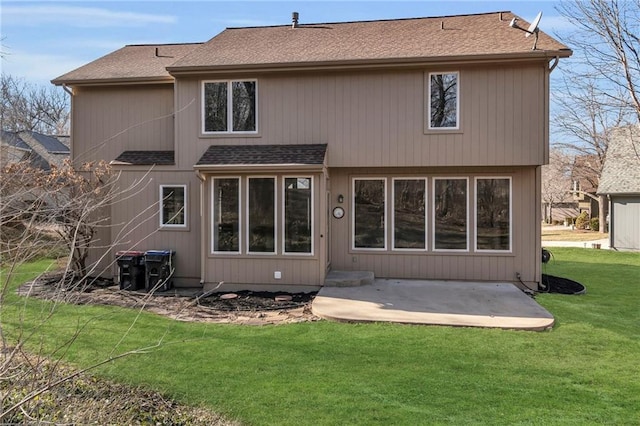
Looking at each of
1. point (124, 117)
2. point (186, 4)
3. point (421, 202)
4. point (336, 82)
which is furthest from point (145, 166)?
Answer: point (421, 202)

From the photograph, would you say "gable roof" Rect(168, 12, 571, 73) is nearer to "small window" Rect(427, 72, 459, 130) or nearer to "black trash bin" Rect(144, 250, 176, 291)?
"small window" Rect(427, 72, 459, 130)

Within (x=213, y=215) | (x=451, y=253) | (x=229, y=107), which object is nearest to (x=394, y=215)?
(x=451, y=253)

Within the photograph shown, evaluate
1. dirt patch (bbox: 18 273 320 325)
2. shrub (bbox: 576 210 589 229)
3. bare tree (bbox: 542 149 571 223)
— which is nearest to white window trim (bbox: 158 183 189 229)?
dirt patch (bbox: 18 273 320 325)

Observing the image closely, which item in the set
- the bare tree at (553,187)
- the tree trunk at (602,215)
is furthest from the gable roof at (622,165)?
the bare tree at (553,187)

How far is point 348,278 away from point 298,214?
1.66 m

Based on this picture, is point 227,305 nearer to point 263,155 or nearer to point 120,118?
point 263,155

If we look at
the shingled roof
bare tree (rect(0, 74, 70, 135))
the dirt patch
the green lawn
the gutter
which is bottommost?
the green lawn

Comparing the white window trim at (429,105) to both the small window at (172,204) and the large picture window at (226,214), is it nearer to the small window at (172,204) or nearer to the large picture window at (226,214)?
the large picture window at (226,214)

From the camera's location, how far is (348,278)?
8594 mm

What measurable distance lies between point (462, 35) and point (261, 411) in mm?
9123

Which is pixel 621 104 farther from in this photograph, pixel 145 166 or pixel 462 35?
pixel 145 166

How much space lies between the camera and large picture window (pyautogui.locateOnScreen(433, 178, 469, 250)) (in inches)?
362

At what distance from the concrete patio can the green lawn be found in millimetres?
284

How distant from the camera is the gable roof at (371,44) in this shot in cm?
866
